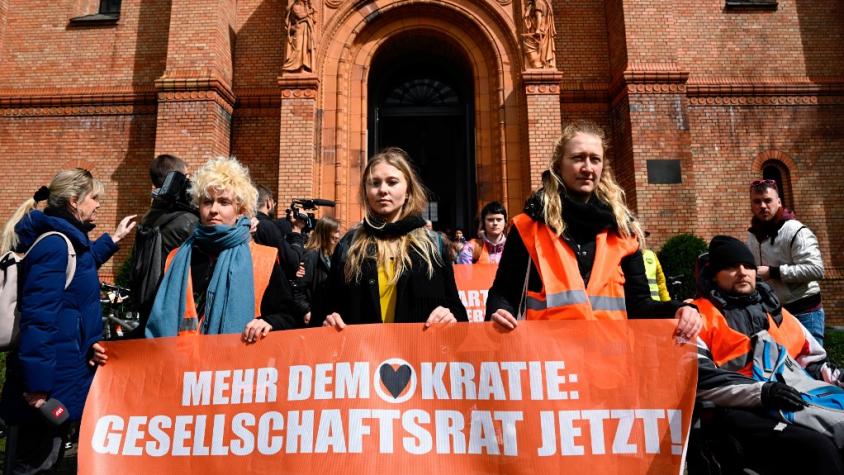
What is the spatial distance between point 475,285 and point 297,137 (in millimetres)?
6346

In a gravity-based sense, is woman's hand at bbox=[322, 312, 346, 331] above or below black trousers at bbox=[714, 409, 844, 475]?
above

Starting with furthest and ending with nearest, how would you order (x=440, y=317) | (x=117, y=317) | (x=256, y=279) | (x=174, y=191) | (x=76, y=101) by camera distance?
(x=76, y=101) → (x=117, y=317) → (x=174, y=191) → (x=256, y=279) → (x=440, y=317)

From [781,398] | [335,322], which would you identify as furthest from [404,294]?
[781,398]

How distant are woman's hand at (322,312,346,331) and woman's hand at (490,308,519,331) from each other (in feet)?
2.50

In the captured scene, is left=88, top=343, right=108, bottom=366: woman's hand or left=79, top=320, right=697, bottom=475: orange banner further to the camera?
left=88, top=343, right=108, bottom=366: woman's hand

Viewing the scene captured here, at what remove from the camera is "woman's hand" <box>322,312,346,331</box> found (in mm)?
2646

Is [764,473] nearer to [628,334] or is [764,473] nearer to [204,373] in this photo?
[628,334]

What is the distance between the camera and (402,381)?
2600 millimetres

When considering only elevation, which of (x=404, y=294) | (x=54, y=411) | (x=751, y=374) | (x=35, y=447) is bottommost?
(x=35, y=447)

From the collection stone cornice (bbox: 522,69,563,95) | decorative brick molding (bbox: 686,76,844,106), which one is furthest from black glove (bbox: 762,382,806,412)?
decorative brick molding (bbox: 686,76,844,106)

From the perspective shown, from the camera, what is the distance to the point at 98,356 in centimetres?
297

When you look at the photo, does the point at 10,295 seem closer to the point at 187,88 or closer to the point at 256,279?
the point at 256,279

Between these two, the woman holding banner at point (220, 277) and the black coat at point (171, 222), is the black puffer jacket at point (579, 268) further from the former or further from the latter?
the black coat at point (171, 222)

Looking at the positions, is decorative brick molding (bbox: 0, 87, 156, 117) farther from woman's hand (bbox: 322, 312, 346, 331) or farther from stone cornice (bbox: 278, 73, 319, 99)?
woman's hand (bbox: 322, 312, 346, 331)
